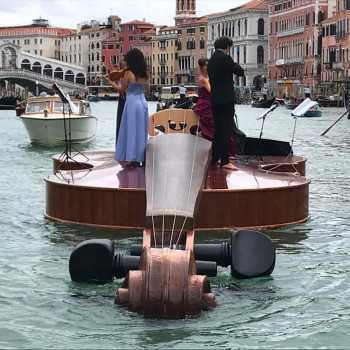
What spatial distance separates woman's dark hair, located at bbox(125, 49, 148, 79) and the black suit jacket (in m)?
0.56

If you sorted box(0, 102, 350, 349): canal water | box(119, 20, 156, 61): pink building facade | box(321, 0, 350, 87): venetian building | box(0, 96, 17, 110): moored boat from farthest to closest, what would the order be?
box(119, 20, 156, 61): pink building facade → box(321, 0, 350, 87): venetian building → box(0, 96, 17, 110): moored boat → box(0, 102, 350, 349): canal water

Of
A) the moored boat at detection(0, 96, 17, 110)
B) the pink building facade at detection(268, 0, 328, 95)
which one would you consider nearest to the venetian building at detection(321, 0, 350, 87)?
the pink building facade at detection(268, 0, 328, 95)

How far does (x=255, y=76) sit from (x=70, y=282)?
8588cm

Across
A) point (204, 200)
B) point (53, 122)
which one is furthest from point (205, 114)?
Result: point (53, 122)

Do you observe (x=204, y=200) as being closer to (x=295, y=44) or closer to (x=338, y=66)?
(x=338, y=66)

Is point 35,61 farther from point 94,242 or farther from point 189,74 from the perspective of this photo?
point 94,242

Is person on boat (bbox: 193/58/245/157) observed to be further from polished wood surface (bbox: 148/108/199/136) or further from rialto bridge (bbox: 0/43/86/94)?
rialto bridge (bbox: 0/43/86/94)

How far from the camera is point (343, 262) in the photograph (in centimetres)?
673

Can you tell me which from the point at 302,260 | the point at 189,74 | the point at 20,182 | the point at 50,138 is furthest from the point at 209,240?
the point at 189,74

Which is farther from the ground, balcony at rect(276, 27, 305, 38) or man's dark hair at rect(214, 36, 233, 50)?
balcony at rect(276, 27, 305, 38)

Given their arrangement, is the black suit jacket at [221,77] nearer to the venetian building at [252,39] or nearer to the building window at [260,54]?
the venetian building at [252,39]

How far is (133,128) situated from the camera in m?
8.49

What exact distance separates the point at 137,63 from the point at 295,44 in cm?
7518

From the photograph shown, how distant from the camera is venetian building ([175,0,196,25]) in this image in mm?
109562
